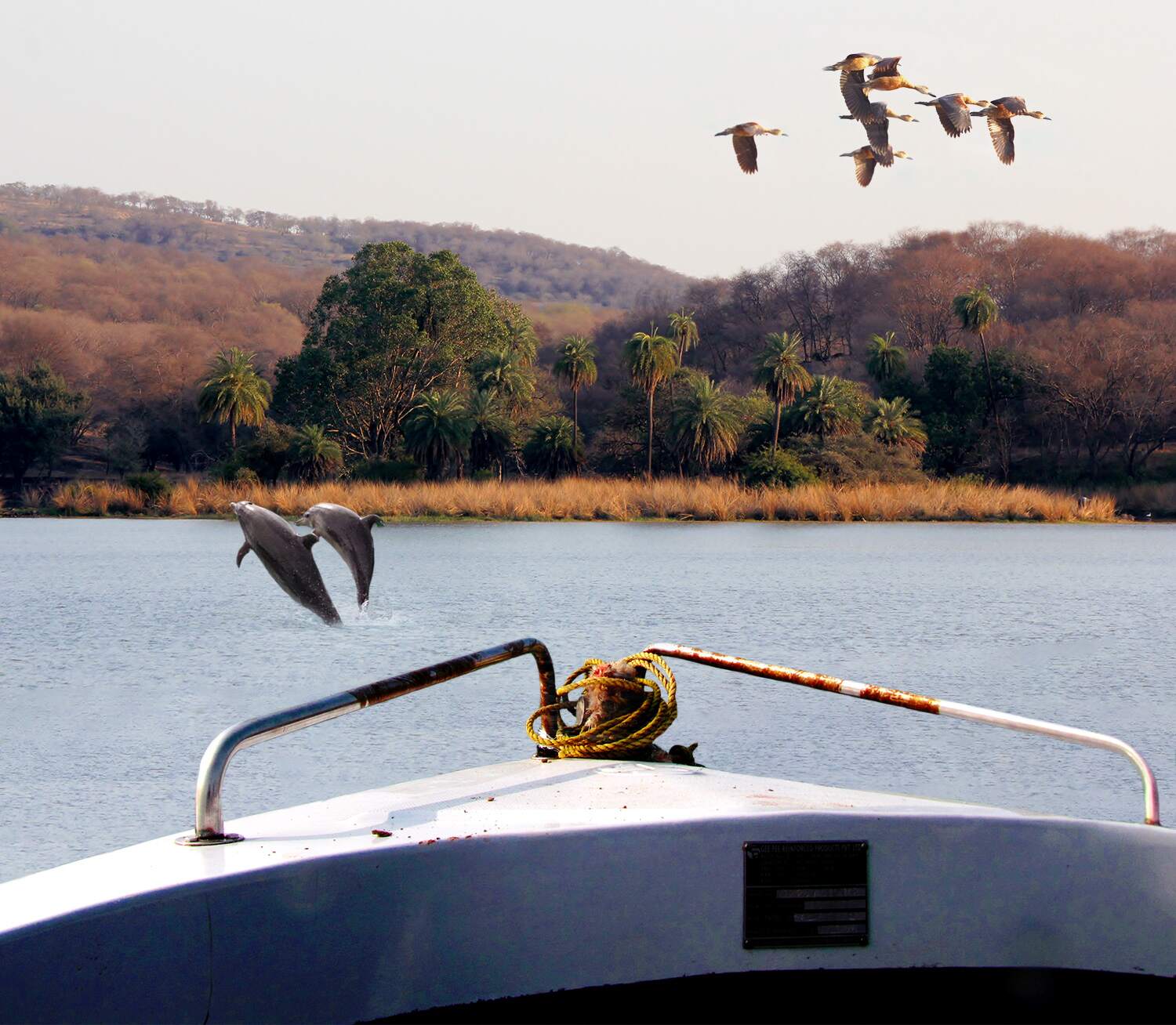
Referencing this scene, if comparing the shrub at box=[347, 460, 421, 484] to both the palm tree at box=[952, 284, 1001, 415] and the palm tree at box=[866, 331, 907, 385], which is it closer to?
the palm tree at box=[866, 331, 907, 385]

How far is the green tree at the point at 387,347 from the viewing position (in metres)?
61.6

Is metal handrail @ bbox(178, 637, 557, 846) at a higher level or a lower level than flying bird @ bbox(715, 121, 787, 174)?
lower

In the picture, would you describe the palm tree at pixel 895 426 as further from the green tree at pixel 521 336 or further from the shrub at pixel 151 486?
the shrub at pixel 151 486

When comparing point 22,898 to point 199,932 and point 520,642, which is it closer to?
point 199,932

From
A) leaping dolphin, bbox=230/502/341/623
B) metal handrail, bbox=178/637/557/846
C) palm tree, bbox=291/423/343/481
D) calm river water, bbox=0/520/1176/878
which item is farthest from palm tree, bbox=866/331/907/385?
metal handrail, bbox=178/637/557/846

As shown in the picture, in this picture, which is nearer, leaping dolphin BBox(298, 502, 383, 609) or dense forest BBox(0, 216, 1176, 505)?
leaping dolphin BBox(298, 502, 383, 609)

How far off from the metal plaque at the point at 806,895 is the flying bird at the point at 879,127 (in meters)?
6.31

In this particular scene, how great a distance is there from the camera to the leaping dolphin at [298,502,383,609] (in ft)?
46.9

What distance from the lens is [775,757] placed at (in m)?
11.5

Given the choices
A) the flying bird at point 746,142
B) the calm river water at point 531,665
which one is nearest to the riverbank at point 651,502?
the calm river water at point 531,665

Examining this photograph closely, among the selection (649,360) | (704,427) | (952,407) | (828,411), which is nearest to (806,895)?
(704,427)

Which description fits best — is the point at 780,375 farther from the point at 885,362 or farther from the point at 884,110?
the point at 884,110

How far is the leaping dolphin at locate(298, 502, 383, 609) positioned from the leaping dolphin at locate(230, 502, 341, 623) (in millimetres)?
242

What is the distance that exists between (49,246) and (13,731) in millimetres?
149584
